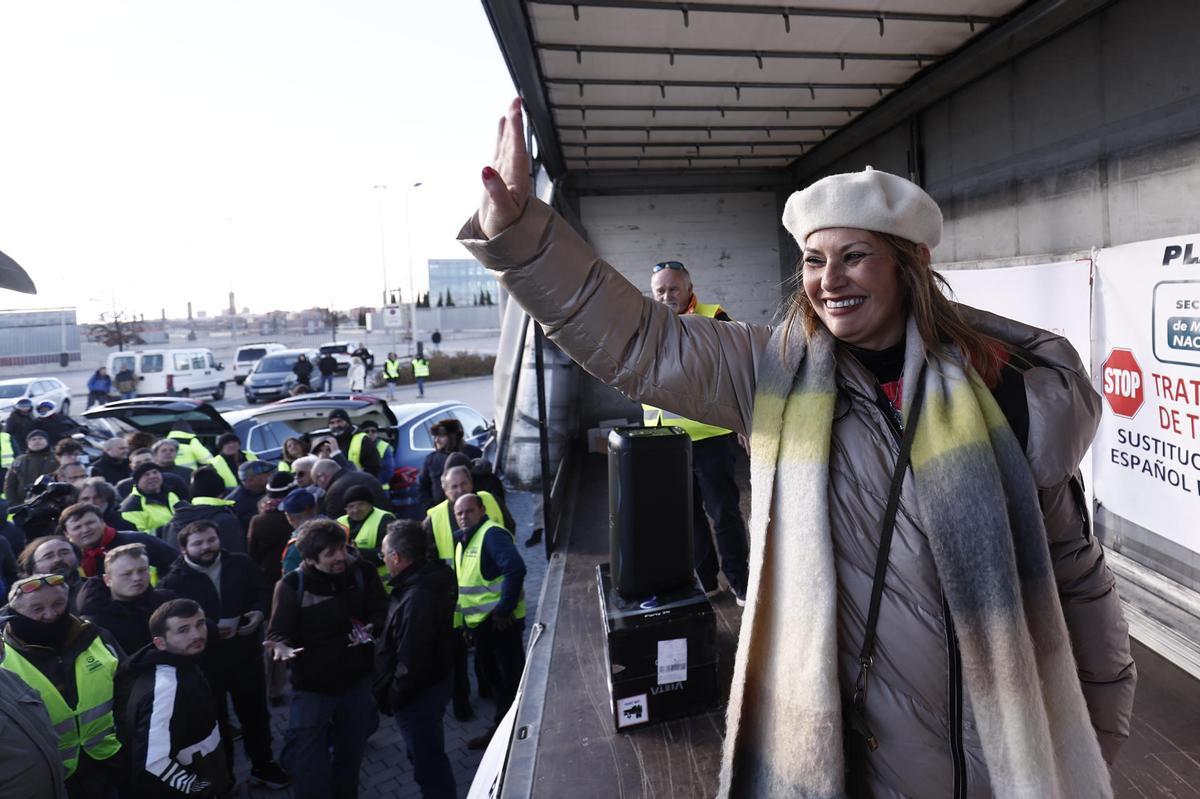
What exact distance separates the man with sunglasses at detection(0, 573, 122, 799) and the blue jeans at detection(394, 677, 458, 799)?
4.37 feet

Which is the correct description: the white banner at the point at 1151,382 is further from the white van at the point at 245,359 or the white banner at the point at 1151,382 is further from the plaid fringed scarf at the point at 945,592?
the white van at the point at 245,359

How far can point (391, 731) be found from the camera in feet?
15.8

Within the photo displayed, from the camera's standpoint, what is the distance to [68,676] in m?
3.20

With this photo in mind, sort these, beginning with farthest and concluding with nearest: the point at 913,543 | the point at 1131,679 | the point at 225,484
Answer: the point at 225,484
the point at 1131,679
the point at 913,543

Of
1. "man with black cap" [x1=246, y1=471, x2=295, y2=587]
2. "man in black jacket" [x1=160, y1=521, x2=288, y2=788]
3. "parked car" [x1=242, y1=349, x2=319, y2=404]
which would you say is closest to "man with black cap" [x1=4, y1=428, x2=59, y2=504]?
"man with black cap" [x1=246, y1=471, x2=295, y2=587]

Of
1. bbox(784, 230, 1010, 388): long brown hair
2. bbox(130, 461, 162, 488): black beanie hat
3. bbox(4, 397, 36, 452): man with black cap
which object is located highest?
bbox(784, 230, 1010, 388): long brown hair

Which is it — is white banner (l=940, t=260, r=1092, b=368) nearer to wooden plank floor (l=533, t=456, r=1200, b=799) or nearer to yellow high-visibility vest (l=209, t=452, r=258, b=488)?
wooden plank floor (l=533, t=456, r=1200, b=799)

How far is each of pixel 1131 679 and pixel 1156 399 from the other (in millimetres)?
2835

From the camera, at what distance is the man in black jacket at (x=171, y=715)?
3.19m

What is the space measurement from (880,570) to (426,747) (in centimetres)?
318

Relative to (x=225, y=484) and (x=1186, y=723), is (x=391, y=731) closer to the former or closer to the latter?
(x=225, y=484)

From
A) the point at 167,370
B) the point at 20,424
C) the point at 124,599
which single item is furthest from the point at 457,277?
the point at 124,599

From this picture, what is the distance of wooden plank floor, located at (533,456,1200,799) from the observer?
273 centimetres

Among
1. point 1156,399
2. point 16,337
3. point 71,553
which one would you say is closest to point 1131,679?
point 1156,399
